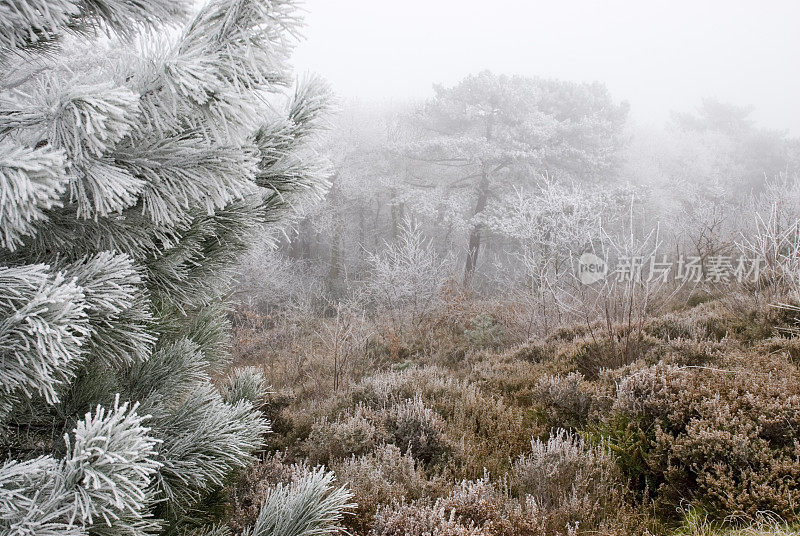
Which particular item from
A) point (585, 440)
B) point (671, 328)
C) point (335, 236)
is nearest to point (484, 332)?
point (671, 328)

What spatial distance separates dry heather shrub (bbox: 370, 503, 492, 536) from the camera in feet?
7.82

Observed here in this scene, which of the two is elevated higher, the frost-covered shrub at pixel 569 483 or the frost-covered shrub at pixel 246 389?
the frost-covered shrub at pixel 246 389

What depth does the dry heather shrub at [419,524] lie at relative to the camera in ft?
7.82

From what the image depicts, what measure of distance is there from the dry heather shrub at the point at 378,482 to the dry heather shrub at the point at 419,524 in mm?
100

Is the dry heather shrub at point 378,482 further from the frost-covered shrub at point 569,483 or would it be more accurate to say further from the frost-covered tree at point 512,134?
the frost-covered tree at point 512,134

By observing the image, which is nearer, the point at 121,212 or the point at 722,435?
the point at 121,212

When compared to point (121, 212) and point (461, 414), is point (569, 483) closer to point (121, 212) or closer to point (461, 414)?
point (461, 414)

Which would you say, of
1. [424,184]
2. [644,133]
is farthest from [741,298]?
[644,133]

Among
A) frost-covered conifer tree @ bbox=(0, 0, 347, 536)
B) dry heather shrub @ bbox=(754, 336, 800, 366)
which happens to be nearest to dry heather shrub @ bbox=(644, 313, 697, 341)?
dry heather shrub @ bbox=(754, 336, 800, 366)

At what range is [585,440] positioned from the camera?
146 inches

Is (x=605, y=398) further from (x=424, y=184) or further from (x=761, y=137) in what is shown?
(x=761, y=137)

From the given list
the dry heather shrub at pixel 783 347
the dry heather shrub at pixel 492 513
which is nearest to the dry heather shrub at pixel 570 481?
the dry heather shrub at pixel 492 513

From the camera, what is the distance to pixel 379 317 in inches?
471

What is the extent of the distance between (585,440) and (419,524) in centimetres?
190
